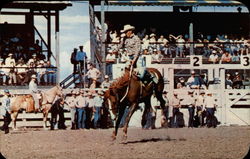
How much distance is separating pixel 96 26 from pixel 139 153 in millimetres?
11925

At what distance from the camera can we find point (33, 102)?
63.8ft

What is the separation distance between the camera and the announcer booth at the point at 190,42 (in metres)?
20.5

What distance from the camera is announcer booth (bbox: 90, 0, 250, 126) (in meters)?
20.5

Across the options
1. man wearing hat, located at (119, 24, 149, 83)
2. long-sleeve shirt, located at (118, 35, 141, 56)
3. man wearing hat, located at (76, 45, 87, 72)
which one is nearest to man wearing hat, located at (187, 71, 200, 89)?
man wearing hat, located at (76, 45, 87, 72)

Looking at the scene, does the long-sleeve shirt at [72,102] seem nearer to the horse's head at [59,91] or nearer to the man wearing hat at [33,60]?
the horse's head at [59,91]

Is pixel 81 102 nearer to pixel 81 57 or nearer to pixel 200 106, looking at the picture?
pixel 81 57

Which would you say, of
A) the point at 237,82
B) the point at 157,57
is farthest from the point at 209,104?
the point at 157,57

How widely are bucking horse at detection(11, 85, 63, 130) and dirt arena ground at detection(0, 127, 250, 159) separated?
2.02 m

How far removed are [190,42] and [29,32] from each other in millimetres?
5563

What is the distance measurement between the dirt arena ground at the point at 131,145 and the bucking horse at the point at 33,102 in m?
2.02

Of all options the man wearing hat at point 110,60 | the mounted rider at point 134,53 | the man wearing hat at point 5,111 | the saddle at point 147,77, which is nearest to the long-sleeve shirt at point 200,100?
the man wearing hat at point 110,60

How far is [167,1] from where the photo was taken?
22.1m

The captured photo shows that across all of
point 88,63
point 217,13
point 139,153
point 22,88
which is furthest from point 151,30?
point 139,153

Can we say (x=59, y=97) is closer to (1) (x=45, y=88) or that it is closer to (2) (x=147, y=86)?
(1) (x=45, y=88)
